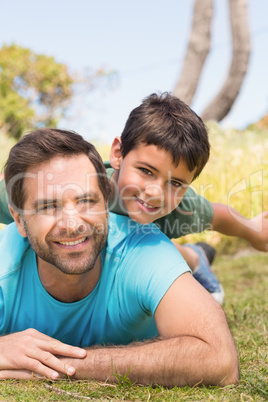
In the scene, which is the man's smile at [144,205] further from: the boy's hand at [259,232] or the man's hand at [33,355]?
the boy's hand at [259,232]

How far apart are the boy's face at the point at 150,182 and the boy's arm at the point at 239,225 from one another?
2.85ft

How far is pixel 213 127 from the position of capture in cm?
957

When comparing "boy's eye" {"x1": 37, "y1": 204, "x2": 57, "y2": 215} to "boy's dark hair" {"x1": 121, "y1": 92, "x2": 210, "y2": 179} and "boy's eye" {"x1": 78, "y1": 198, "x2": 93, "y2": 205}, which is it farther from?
"boy's dark hair" {"x1": 121, "y1": 92, "x2": 210, "y2": 179}

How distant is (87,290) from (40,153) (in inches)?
31.0

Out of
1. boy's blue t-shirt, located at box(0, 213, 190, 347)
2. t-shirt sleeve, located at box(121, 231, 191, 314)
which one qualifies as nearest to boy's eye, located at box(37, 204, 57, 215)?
boy's blue t-shirt, located at box(0, 213, 190, 347)

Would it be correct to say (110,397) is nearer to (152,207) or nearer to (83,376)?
(83,376)

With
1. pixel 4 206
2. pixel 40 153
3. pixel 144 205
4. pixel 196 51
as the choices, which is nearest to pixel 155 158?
pixel 144 205

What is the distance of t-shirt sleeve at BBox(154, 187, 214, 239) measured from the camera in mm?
3648

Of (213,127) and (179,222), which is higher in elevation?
(213,127)

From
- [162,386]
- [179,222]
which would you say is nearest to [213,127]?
[179,222]

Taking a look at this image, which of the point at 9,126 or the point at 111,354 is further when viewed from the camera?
the point at 9,126

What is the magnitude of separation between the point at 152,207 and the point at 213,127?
6758 mm

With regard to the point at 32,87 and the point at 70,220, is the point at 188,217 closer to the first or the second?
the point at 70,220

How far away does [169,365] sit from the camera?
2.24 metres
